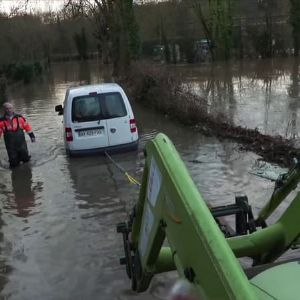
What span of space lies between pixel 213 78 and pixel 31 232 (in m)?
27.8

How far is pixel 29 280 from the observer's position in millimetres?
6738

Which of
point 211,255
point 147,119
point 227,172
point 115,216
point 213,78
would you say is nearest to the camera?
point 211,255

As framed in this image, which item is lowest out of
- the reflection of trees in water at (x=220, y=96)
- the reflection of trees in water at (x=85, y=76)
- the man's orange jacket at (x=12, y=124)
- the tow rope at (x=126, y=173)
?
the reflection of trees in water at (x=85, y=76)

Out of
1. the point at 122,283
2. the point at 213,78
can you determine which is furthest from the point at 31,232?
the point at 213,78

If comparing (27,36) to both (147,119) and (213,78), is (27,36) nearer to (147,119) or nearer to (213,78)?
(213,78)

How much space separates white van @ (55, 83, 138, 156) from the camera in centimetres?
1341

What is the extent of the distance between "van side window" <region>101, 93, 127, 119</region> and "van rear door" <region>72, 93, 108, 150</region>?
0.16 meters

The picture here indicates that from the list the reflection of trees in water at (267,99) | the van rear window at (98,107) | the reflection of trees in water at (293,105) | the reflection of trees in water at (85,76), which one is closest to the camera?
the van rear window at (98,107)

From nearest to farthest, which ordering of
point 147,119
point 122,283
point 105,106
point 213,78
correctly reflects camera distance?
point 122,283, point 105,106, point 147,119, point 213,78

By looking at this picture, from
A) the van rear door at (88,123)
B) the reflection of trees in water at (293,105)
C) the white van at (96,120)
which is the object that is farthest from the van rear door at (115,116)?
the reflection of trees in water at (293,105)

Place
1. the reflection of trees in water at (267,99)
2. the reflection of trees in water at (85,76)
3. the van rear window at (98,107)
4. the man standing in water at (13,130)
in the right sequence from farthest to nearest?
the reflection of trees in water at (85,76) < the reflection of trees in water at (267,99) < the van rear window at (98,107) < the man standing in water at (13,130)

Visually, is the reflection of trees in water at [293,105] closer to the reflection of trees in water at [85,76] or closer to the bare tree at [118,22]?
the bare tree at [118,22]

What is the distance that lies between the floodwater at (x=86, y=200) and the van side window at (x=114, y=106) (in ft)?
3.53

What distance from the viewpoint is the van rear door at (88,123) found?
44.0ft
